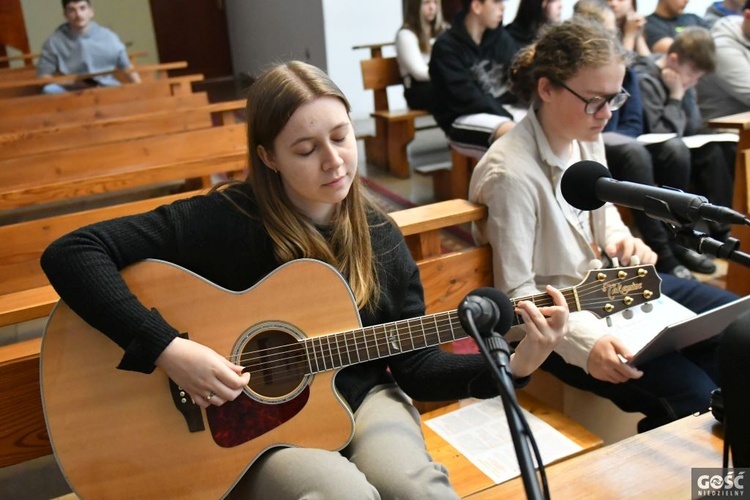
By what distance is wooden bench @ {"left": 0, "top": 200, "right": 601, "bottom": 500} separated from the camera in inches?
57.6

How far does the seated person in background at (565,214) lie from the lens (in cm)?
179

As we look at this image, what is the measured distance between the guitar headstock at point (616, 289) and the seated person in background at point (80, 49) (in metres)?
5.89

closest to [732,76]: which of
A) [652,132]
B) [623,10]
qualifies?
[652,132]

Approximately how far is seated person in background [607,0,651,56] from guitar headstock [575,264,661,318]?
3.41 m

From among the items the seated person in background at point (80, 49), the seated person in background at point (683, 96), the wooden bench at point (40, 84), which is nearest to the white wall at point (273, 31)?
the wooden bench at point (40, 84)

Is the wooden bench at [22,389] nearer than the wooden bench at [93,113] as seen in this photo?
Yes

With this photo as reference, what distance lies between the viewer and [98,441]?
1.30 m

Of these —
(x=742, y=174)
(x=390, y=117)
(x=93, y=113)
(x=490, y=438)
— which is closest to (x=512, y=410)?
(x=490, y=438)

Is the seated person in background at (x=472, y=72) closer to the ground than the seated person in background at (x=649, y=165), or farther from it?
farther from it

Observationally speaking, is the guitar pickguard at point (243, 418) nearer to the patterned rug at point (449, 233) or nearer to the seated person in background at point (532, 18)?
the patterned rug at point (449, 233)

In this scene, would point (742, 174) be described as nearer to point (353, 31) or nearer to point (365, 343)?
point (365, 343)

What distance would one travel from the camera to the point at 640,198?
974 mm

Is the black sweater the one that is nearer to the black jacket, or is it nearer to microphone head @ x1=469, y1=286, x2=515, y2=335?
microphone head @ x1=469, y1=286, x2=515, y2=335

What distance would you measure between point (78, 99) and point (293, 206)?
11.6 ft
